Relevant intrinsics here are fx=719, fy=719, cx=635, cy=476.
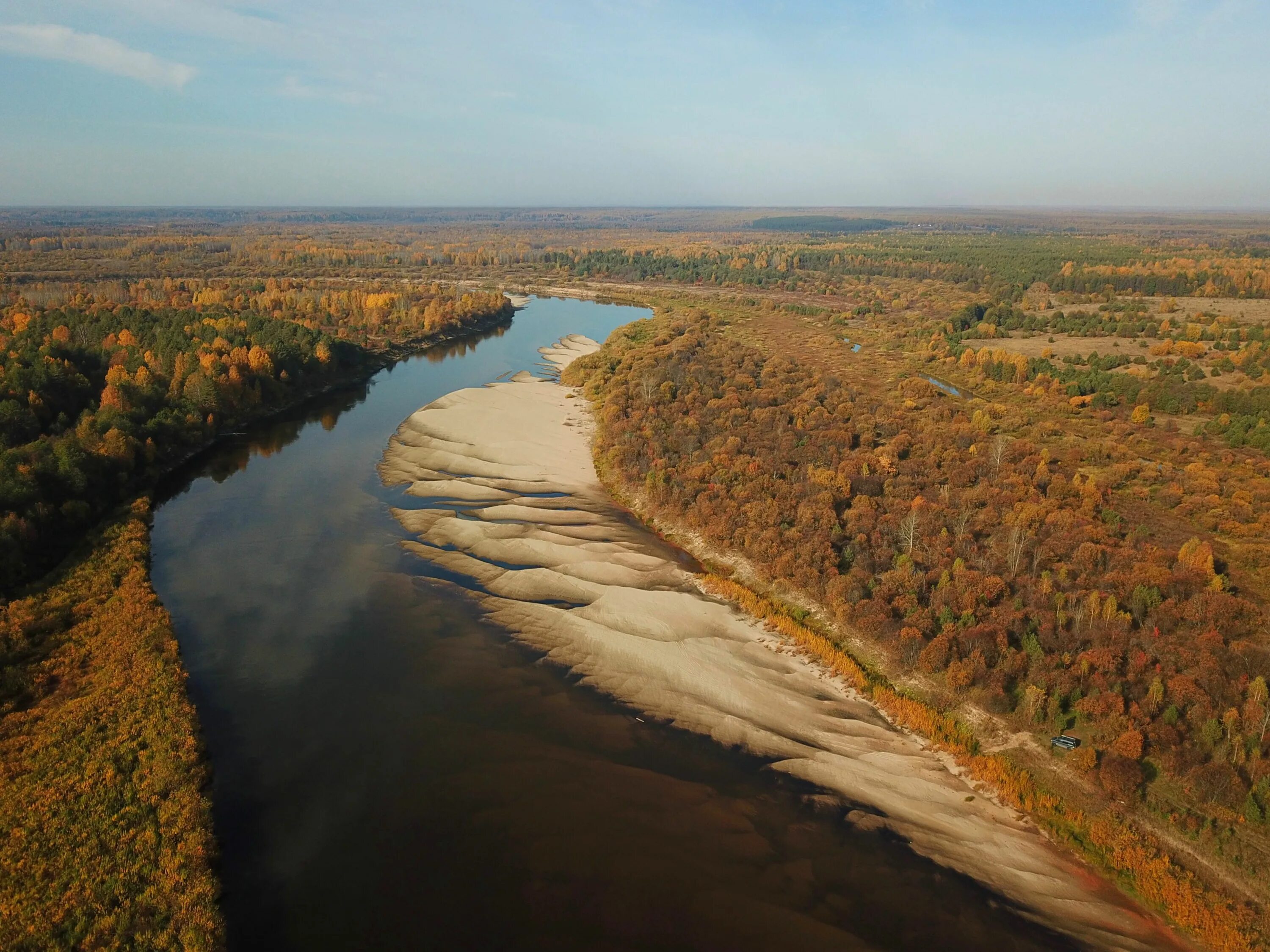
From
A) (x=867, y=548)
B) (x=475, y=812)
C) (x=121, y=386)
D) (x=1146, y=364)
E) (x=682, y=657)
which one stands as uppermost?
(x=121, y=386)

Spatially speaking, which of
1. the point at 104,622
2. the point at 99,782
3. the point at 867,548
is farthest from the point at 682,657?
the point at 104,622

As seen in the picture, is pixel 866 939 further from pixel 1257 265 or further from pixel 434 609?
pixel 1257 265

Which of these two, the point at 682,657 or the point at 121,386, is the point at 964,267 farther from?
Result: the point at 121,386

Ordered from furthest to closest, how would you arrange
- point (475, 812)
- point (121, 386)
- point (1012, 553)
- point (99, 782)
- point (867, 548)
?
point (121, 386) → point (867, 548) → point (1012, 553) → point (475, 812) → point (99, 782)

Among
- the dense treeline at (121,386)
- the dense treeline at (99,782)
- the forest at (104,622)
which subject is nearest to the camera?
the dense treeline at (99,782)

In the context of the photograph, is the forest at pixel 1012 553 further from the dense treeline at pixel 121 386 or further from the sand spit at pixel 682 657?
the dense treeline at pixel 121 386

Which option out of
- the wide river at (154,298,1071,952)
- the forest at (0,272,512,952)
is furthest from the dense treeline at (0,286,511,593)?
the wide river at (154,298,1071,952)

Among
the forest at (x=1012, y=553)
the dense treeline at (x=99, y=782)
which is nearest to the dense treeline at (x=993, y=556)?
the forest at (x=1012, y=553)
